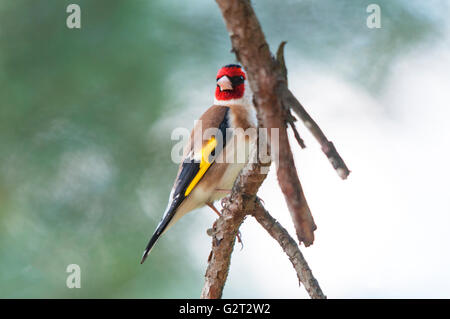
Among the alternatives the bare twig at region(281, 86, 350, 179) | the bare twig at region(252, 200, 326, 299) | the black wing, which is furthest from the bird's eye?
the bare twig at region(281, 86, 350, 179)

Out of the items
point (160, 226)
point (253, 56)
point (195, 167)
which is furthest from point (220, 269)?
point (253, 56)

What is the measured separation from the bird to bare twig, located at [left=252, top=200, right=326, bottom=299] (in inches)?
22.4

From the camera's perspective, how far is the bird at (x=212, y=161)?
3.34m

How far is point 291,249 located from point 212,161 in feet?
2.90

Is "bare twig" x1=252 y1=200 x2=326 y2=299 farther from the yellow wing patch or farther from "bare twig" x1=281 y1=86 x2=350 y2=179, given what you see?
"bare twig" x1=281 y1=86 x2=350 y2=179

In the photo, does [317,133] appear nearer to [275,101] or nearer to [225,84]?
[275,101]

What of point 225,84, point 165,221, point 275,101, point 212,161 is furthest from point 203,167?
point 275,101

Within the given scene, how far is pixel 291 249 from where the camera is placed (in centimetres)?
275

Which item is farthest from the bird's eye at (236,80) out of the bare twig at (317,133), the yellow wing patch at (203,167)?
the bare twig at (317,133)

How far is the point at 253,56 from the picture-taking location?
146cm

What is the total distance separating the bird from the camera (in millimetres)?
3336

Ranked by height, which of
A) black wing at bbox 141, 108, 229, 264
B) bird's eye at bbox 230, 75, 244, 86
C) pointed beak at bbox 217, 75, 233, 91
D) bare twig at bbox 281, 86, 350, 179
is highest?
bird's eye at bbox 230, 75, 244, 86
